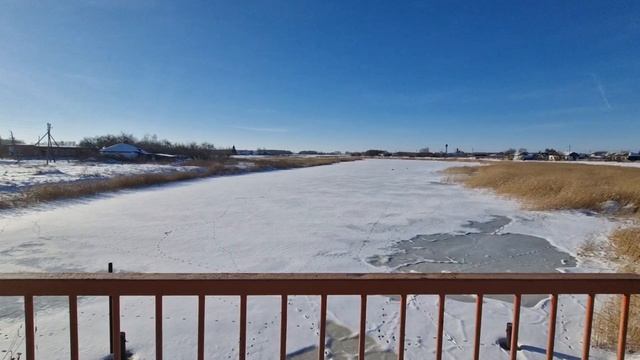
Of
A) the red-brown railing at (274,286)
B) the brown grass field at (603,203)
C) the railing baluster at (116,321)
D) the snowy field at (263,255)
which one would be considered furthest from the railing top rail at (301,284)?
the brown grass field at (603,203)

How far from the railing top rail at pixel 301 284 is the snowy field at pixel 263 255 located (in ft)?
6.66

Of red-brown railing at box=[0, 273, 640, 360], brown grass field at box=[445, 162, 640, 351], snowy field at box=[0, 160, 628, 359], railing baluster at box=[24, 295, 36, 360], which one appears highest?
red-brown railing at box=[0, 273, 640, 360]

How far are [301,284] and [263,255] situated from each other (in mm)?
5413

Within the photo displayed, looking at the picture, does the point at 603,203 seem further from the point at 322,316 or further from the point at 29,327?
the point at 29,327

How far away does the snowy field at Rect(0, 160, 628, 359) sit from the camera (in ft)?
12.9

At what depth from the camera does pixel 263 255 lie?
7152mm

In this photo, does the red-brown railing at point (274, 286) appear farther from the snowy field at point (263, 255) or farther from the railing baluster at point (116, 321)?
the snowy field at point (263, 255)

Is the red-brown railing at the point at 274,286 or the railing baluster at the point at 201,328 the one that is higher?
the red-brown railing at the point at 274,286

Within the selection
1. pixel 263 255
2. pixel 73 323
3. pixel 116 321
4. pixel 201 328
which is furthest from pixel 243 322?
pixel 263 255

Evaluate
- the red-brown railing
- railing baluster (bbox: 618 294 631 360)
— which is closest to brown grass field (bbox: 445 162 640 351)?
railing baluster (bbox: 618 294 631 360)

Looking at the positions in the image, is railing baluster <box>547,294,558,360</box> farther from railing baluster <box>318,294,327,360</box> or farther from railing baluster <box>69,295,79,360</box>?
railing baluster <box>69,295,79,360</box>

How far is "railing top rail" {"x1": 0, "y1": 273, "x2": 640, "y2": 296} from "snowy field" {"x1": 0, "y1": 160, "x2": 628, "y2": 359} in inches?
79.9

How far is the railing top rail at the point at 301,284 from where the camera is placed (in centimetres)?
184

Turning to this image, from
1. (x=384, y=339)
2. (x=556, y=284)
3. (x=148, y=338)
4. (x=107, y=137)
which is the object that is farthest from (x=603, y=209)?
(x=107, y=137)
